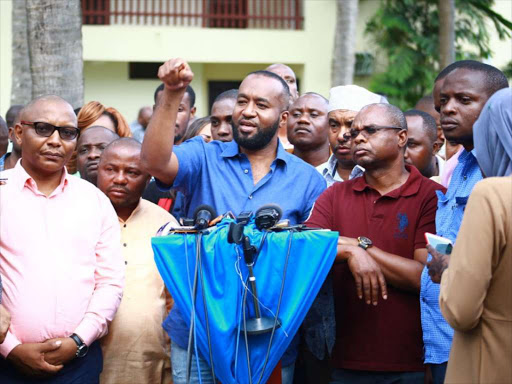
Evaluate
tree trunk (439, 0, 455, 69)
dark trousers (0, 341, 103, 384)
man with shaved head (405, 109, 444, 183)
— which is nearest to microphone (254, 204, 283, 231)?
dark trousers (0, 341, 103, 384)

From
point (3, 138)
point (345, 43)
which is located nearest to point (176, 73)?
point (3, 138)

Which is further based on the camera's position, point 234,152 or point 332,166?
point 332,166

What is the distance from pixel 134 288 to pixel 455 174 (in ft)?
7.22

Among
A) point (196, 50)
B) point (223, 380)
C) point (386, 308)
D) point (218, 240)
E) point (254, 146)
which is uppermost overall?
point (196, 50)

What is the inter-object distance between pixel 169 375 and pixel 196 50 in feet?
40.9

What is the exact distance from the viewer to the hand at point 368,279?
432 centimetres

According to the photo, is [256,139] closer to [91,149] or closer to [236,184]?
[236,184]

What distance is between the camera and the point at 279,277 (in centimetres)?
427

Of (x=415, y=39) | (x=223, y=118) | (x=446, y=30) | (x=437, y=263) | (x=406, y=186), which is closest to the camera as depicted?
(x=437, y=263)

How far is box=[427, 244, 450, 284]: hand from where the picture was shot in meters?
3.76

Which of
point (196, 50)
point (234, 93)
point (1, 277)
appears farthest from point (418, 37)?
point (1, 277)

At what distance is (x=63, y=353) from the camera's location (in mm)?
4605

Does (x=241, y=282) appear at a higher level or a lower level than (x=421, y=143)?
lower

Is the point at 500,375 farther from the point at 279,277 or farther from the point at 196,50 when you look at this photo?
the point at 196,50
